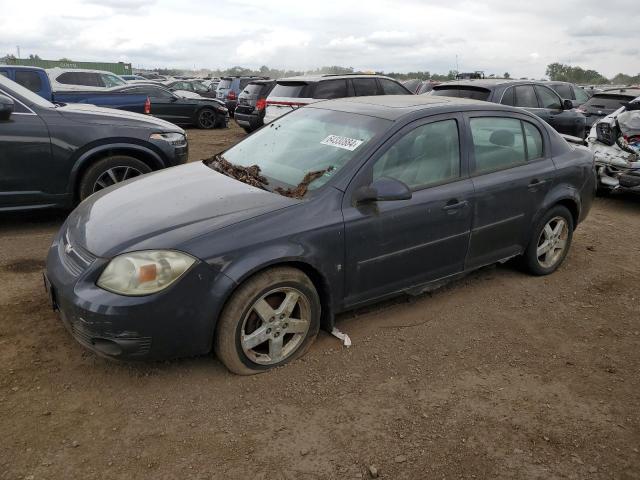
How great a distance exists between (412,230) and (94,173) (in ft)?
12.0

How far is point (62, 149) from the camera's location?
5.36 m

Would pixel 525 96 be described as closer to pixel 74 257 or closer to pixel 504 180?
pixel 504 180

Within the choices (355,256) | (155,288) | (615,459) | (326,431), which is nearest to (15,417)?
(155,288)

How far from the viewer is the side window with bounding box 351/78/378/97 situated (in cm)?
1077

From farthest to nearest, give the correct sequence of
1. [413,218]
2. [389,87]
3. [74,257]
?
[389,87], [413,218], [74,257]

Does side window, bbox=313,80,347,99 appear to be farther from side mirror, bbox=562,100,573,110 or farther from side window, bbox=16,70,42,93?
side window, bbox=16,70,42,93

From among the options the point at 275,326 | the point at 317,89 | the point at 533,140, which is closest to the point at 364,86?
the point at 317,89

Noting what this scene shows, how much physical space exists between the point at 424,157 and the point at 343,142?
60 cm

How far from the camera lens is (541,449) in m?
2.68

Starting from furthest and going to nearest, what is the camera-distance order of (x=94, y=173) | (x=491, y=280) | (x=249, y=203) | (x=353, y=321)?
(x=94, y=173) < (x=491, y=280) < (x=353, y=321) < (x=249, y=203)

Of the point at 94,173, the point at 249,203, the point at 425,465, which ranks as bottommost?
the point at 425,465

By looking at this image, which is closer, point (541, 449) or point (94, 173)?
point (541, 449)

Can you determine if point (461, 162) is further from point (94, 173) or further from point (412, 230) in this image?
point (94, 173)

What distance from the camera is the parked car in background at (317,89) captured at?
1042 cm
